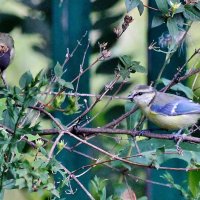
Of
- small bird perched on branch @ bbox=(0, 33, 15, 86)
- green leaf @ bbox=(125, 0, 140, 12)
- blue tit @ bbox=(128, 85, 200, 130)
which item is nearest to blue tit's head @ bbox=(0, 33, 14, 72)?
small bird perched on branch @ bbox=(0, 33, 15, 86)

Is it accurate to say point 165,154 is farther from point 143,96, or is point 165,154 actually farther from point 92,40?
point 92,40

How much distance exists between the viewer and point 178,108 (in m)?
3.52

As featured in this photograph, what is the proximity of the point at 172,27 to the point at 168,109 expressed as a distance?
28.2 inches

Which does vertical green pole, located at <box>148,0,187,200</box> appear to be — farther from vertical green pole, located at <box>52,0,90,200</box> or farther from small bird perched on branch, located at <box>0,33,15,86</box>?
small bird perched on branch, located at <box>0,33,15,86</box>

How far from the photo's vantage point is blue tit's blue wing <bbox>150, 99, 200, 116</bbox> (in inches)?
135

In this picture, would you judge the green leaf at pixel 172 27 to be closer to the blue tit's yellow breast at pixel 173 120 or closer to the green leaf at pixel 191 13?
the green leaf at pixel 191 13

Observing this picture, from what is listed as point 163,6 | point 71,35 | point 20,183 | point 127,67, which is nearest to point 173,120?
point 127,67

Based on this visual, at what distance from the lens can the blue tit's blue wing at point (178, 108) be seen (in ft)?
11.3

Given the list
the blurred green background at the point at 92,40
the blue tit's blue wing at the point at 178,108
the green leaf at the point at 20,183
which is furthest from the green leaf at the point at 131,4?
the blurred green background at the point at 92,40

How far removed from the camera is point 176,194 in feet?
13.9

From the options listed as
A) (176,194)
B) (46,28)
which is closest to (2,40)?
(46,28)

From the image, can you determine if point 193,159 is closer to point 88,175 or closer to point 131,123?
point 131,123

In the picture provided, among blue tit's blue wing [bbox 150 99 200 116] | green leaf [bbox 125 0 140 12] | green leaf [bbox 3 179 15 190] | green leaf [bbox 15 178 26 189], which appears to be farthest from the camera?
blue tit's blue wing [bbox 150 99 200 116]

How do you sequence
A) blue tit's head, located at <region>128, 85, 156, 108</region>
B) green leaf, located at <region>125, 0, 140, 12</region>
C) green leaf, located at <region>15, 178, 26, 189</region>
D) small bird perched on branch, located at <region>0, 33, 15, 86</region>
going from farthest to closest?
small bird perched on branch, located at <region>0, 33, 15, 86</region> → blue tit's head, located at <region>128, 85, 156, 108</region> → green leaf, located at <region>125, 0, 140, 12</region> → green leaf, located at <region>15, 178, 26, 189</region>
